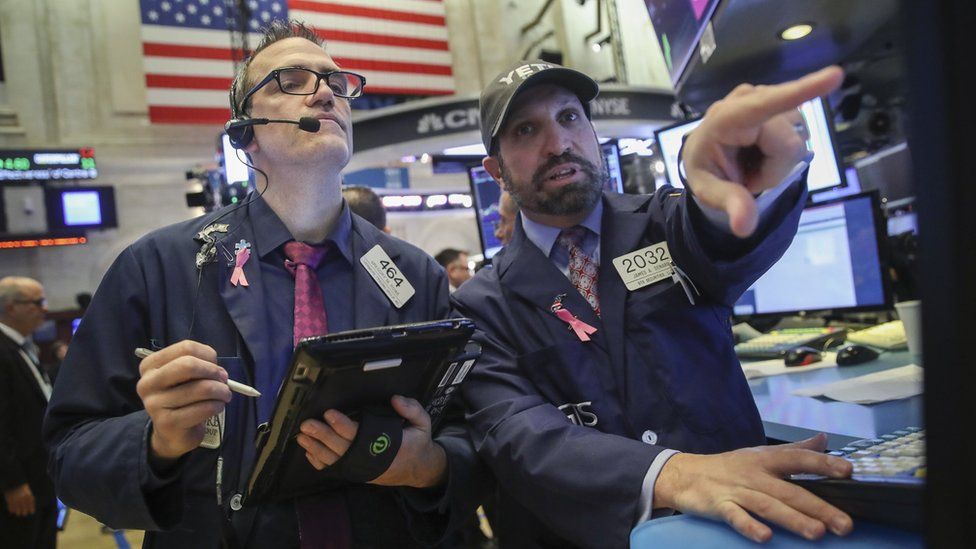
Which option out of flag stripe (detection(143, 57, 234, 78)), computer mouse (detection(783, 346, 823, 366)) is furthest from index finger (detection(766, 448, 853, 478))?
flag stripe (detection(143, 57, 234, 78))

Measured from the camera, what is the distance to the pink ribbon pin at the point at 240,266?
118 centimetres

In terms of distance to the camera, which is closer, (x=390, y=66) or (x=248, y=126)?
(x=248, y=126)

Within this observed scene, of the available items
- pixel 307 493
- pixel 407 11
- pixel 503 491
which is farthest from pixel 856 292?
pixel 407 11

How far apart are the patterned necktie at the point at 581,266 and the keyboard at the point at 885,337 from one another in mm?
1075

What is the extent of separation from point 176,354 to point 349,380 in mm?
243

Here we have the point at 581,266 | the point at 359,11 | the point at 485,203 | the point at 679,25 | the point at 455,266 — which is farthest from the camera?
the point at 359,11

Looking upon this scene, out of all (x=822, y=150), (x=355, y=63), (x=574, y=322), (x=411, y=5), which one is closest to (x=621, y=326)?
(x=574, y=322)

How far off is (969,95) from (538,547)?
3.41 feet

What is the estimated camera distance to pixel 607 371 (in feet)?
3.67

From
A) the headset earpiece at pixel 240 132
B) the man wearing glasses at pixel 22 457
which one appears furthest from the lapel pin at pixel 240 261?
the man wearing glasses at pixel 22 457

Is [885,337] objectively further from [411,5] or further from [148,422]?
[411,5]

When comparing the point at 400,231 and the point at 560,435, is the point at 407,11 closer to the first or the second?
the point at 400,231

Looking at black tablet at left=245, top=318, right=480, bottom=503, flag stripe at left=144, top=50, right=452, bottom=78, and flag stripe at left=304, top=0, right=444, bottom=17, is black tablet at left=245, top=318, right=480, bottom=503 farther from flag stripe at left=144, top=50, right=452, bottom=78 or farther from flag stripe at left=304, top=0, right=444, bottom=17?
flag stripe at left=304, top=0, right=444, bottom=17

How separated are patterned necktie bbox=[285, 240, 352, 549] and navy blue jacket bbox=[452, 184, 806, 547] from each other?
0.28 meters
